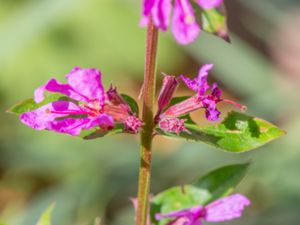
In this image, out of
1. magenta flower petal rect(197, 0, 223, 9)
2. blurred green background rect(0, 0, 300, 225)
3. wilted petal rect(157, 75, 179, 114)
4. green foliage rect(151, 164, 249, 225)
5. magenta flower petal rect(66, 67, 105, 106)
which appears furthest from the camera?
blurred green background rect(0, 0, 300, 225)

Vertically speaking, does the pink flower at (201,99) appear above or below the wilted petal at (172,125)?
above

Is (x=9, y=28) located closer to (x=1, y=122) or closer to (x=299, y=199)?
(x=1, y=122)

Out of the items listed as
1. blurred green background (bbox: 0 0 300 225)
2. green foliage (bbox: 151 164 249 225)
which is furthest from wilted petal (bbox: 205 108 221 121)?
blurred green background (bbox: 0 0 300 225)

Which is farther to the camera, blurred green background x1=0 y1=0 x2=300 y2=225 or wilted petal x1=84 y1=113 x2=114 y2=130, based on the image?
blurred green background x1=0 y1=0 x2=300 y2=225

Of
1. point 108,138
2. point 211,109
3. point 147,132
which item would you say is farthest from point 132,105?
point 108,138

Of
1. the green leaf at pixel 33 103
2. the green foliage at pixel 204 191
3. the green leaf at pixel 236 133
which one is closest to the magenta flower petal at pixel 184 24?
the green leaf at pixel 236 133

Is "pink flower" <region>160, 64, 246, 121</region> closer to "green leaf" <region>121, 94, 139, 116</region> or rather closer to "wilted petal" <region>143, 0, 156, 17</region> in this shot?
"green leaf" <region>121, 94, 139, 116</region>

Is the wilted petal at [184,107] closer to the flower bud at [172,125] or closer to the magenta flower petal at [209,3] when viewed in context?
the flower bud at [172,125]
